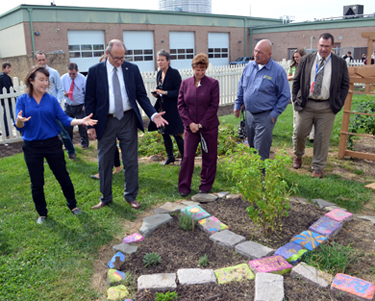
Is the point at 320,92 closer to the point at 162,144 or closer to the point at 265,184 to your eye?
the point at 265,184

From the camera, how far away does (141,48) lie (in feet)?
93.4

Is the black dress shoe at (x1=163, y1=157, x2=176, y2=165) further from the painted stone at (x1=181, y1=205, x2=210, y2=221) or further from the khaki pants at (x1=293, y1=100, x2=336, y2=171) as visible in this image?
the khaki pants at (x1=293, y1=100, x2=336, y2=171)

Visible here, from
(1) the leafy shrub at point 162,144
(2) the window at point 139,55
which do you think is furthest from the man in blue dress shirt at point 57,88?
(2) the window at point 139,55

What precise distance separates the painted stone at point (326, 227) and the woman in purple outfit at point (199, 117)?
5.44ft

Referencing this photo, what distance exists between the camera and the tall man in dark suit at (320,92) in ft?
16.8

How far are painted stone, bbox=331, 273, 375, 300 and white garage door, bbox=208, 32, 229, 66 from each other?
31.7 meters

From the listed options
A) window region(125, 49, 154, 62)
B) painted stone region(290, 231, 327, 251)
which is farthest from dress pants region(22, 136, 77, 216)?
window region(125, 49, 154, 62)

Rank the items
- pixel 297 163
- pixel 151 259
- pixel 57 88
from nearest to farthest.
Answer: pixel 151 259, pixel 297 163, pixel 57 88

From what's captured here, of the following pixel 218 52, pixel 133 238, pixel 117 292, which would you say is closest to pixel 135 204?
pixel 133 238

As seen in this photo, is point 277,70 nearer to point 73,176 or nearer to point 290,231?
point 290,231

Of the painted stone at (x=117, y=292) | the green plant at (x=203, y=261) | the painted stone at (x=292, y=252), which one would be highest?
the painted stone at (x=292, y=252)

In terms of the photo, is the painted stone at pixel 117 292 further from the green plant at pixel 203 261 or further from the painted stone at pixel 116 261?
the green plant at pixel 203 261

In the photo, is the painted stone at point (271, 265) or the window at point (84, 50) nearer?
the painted stone at point (271, 265)

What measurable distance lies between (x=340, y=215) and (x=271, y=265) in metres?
1.43
